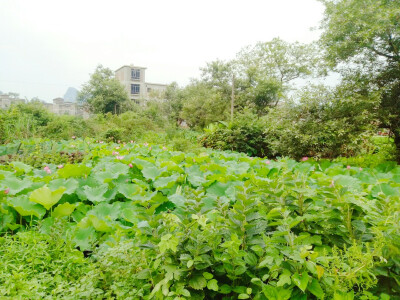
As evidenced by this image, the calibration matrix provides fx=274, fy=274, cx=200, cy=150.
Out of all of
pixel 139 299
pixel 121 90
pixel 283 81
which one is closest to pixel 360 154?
pixel 139 299

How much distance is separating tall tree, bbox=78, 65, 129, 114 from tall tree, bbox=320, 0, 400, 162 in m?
23.6

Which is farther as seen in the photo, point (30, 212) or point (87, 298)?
point (30, 212)

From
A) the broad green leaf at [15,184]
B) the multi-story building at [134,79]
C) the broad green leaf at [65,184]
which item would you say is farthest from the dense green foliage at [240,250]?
the multi-story building at [134,79]

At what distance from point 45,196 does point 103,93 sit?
28397 millimetres

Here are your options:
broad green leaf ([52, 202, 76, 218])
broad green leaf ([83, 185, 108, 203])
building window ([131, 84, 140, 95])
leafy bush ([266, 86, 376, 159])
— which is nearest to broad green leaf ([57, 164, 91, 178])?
broad green leaf ([83, 185, 108, 203])

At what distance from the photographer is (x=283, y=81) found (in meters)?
19.6

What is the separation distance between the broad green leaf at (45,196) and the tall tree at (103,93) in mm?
25621

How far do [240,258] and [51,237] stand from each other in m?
1.42

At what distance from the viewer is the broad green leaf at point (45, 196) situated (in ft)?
7.18

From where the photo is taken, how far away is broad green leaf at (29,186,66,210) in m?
2.19

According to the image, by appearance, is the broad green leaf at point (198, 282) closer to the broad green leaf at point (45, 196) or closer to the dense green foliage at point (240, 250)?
the dense green foliage at point (240, 250)

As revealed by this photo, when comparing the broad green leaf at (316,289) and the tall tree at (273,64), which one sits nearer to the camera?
the broad green leaf at (316,289)

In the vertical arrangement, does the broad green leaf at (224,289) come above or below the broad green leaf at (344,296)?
below

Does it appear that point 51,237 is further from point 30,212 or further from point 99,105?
point 99,105
